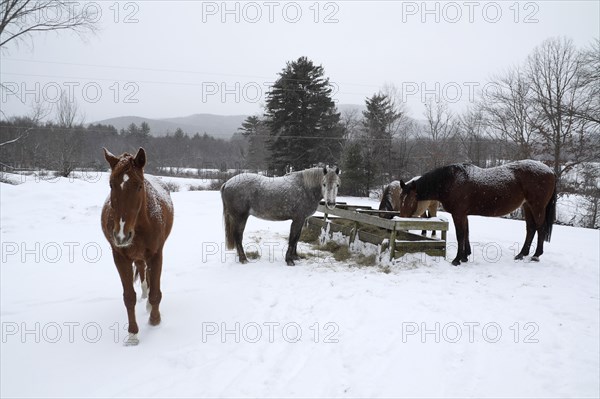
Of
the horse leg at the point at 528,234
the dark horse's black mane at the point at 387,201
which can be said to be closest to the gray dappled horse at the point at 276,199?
the dark horse's black mane at the point at 387,201

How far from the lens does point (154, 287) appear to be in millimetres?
3641

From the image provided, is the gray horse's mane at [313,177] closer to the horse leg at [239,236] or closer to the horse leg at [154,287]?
the horse leg at [239,236]

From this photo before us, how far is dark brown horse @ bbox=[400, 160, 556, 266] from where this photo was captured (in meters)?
6.05

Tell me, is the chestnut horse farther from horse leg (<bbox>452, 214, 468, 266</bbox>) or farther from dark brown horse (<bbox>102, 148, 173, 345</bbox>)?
dark brown horse (<bbox>102, 148, 173, 345</bbox>)

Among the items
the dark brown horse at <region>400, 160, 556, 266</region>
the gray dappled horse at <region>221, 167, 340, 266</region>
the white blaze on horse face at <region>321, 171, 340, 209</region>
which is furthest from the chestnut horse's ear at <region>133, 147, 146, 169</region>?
the dark brown horse at <region>400, 160, 556, 266</region>

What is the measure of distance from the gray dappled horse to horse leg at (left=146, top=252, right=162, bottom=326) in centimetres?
249

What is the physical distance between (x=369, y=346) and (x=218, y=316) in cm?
187

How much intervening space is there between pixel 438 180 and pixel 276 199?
3315 millimetres

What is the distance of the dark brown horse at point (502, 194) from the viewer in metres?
6.05

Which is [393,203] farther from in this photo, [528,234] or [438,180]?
[528,234]

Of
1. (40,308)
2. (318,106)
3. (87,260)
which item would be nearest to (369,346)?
(40,308)

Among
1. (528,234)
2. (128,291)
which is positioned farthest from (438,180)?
(128,291)

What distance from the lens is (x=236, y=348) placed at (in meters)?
3.29

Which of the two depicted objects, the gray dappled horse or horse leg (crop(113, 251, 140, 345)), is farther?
the gray dappled horse
